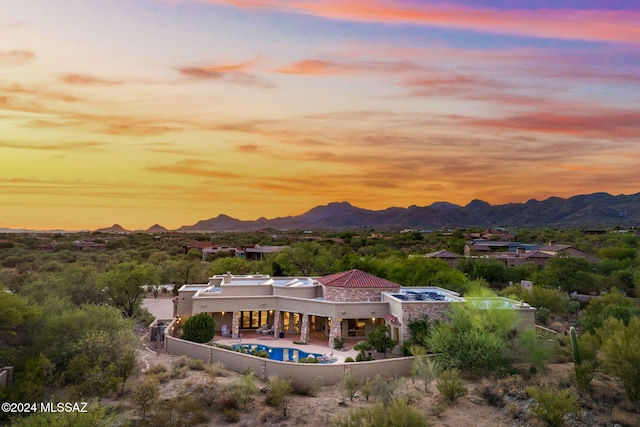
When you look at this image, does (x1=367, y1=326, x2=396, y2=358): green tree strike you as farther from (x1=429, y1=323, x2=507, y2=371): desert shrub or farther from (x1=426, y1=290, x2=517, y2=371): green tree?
(x1=429, y1=323, x2=507, y2=371): desert shrub

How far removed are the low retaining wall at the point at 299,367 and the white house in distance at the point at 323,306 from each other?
317 centimetres

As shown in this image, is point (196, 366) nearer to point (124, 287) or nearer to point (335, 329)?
point (335, 329)

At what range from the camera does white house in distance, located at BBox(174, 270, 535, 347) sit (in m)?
27.1

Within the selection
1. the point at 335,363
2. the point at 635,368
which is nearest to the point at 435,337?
the point at 335,363

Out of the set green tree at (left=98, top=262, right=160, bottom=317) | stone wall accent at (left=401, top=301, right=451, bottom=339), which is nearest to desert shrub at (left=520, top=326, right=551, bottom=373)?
stone wall accent at (left=401, top=301, right=451, bottom=339)

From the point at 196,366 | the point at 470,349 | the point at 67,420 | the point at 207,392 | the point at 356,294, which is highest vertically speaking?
the point at 356,294

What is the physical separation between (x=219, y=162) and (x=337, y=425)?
174 feet

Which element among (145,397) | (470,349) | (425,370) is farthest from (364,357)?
(145,397)

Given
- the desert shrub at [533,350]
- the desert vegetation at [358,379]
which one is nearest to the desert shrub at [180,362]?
the desert vegetation at [358,379]

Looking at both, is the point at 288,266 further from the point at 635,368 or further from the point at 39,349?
the point at 635,368

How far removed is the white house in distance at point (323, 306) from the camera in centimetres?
2712

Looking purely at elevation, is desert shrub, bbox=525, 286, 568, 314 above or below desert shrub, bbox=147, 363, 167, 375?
above

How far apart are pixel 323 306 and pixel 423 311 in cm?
706

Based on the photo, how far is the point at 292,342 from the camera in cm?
2966
